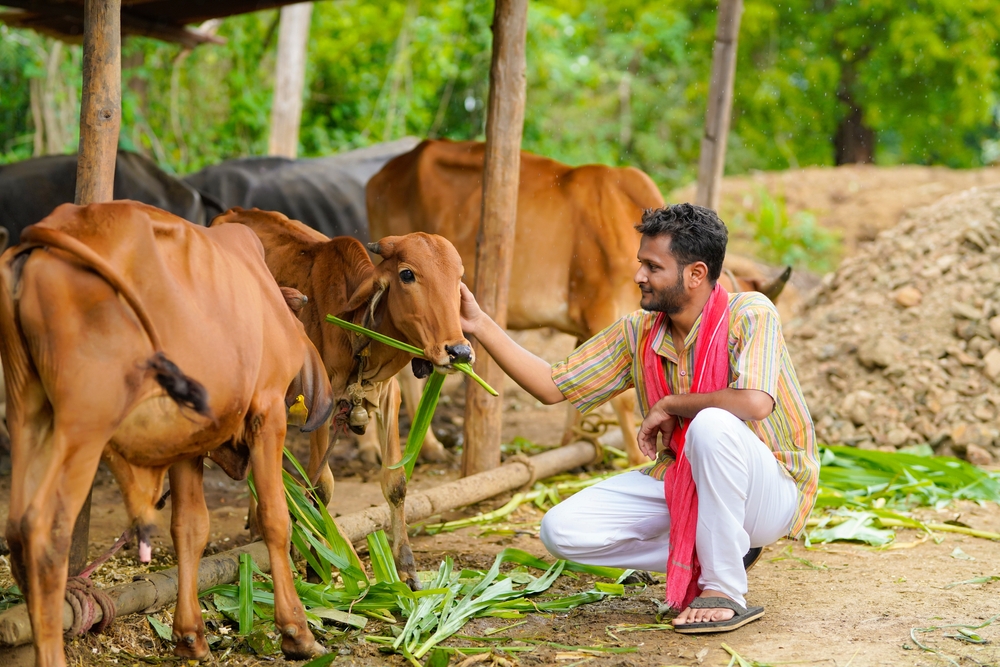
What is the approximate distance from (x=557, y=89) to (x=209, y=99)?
265 inches

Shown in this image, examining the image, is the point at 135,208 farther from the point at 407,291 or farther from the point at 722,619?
the point at 722,619

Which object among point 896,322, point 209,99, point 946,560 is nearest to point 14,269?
point 946,560

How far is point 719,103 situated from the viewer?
7598mm

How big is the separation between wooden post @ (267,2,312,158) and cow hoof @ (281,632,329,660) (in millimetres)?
8810

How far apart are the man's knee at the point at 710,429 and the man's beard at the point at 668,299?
1.32 ft

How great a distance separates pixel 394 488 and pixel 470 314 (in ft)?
2.75

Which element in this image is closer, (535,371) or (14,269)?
(14,269)

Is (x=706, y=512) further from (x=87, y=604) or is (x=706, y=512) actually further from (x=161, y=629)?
(x=87, y=604)

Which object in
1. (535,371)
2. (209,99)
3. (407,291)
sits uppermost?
(209,99)

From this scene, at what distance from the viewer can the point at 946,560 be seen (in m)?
4.62

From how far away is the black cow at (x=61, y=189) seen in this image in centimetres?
701

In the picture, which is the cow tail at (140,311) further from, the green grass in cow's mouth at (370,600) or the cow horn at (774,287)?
the cow horn at (774,287)

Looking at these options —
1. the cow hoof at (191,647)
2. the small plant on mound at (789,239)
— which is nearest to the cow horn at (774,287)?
the cow hoof at (191,647)

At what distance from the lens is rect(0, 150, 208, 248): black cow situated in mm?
7012
